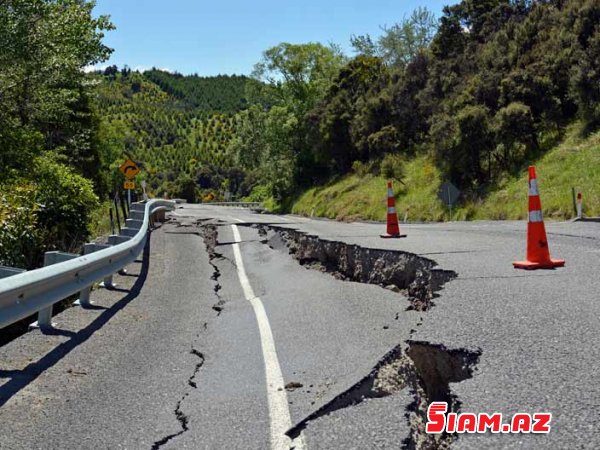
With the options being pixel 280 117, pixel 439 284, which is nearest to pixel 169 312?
pixel 439 284

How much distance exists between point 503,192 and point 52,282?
70.0ft

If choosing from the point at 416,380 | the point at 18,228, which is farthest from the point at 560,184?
the point at 416,380

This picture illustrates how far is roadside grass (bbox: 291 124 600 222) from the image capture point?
2109 centimetres

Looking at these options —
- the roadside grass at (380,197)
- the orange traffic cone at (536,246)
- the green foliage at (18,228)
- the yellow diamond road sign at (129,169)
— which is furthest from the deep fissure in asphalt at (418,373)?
the roadside grass at (380,197)

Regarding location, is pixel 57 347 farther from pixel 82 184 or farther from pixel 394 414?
pixel 82 184

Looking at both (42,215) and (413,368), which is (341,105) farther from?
(413,368)

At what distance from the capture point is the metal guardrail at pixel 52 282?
4992mm

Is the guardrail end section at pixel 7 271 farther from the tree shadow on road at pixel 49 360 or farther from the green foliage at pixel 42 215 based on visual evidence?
the green foliage at pixel 42 215

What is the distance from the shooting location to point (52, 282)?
5891 millimetres

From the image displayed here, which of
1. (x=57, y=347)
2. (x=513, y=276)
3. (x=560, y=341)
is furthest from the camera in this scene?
(x=513, y=276)

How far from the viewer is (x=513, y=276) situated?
7.20 m

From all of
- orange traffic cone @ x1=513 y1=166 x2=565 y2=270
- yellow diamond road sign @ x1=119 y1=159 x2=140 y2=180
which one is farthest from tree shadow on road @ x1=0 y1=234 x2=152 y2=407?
yellow diamond road sign @ x1=119 y1=159 x2=140 y2=180

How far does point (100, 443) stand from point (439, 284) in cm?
486

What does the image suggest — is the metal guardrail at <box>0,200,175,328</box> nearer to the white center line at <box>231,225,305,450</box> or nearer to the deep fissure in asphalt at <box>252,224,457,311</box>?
the white center line at <box>231,225,305,450</box>
